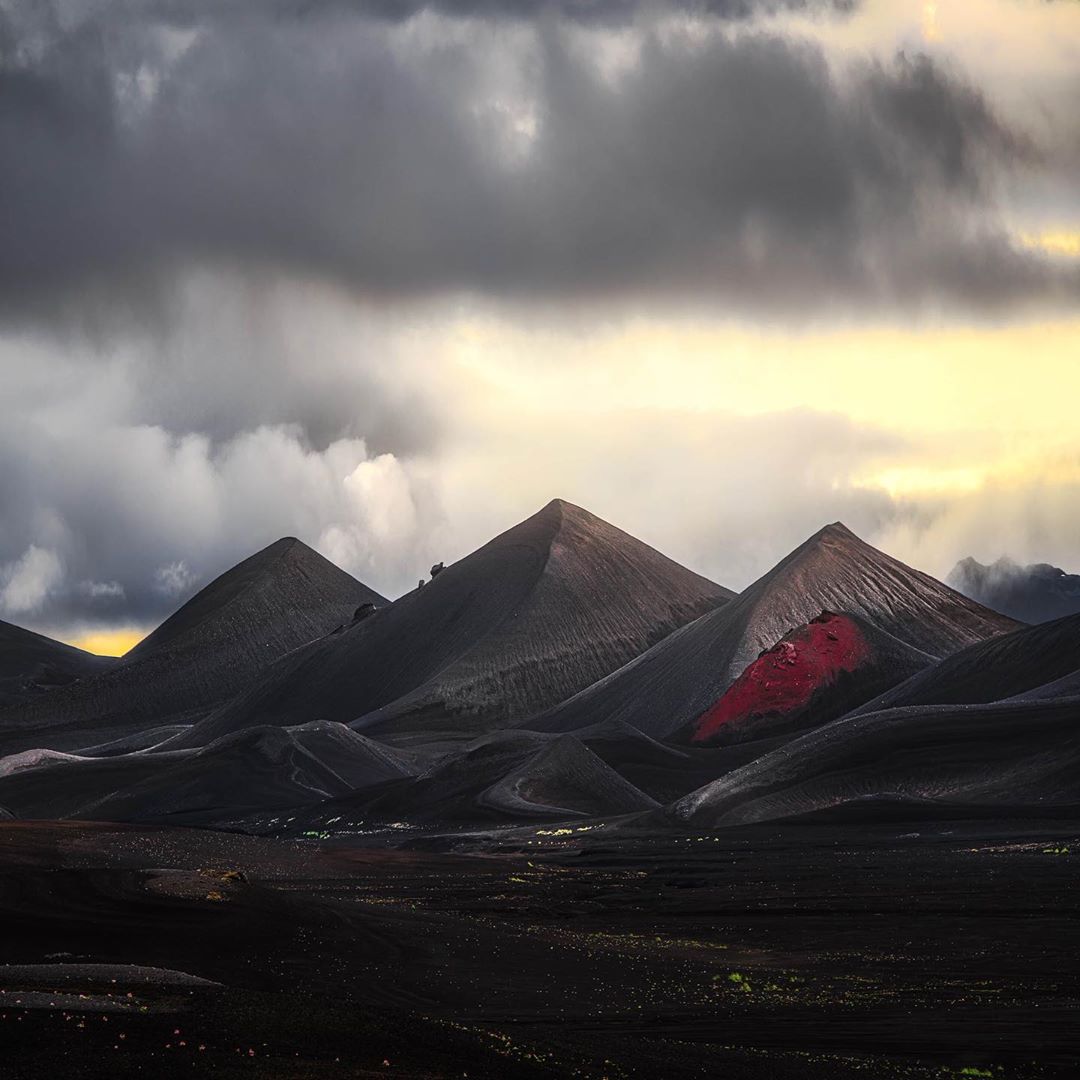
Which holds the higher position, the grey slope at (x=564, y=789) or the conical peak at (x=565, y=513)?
the conical peak at (x=565, y=513)

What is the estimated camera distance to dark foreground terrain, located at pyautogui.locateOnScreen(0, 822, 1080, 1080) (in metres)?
17.2

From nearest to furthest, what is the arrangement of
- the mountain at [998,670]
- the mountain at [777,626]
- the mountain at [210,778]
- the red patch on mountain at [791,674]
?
the mountain at [210,778] → the mountain at [998,670] → the red patch on mountain at [791,674] → the mountain at [777,626]

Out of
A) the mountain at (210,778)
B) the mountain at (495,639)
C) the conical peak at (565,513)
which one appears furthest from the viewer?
the conical peak at (565,513)

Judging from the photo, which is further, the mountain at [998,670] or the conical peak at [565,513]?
the conical peak at [565,513]

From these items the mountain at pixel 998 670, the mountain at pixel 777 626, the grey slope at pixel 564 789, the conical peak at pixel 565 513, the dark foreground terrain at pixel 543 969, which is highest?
the conical peak at pixel 565 513

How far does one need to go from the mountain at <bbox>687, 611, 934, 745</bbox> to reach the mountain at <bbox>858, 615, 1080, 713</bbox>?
11.5m

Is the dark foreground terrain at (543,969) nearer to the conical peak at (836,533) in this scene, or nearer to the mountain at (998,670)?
the mountain at (998,670)

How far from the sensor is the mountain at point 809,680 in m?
120

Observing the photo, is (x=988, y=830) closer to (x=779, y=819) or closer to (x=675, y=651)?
(x=779, y=819)

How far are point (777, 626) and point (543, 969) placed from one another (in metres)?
116

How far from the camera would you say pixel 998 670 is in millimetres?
103938

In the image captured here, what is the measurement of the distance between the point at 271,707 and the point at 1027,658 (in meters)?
87.5

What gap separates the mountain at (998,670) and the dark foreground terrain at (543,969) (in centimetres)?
4677

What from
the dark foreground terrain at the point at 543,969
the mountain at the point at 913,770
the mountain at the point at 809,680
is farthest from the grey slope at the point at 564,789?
the dark foreground terrain at the point at 543,969
